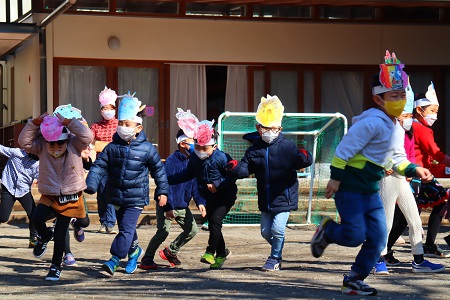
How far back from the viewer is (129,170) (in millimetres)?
9570

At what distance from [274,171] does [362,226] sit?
2.00 m

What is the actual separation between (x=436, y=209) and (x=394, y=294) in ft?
9.57

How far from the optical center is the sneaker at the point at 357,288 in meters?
8.07

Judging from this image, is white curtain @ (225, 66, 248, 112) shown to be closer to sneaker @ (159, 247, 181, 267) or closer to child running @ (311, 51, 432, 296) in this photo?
sneaker @ (159, 247, 181, 267)

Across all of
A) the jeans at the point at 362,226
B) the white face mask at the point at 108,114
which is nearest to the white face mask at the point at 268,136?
the jeans at the point at 362,226

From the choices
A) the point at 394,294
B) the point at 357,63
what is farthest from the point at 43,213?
the point at 357,63

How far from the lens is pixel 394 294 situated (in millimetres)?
8281

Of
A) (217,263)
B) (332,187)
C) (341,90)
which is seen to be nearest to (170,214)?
(217,263)

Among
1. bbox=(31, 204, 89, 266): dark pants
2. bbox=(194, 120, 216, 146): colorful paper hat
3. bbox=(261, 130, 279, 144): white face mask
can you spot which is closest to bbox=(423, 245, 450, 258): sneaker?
bbox=(261, 130, 279, 144): white face mask

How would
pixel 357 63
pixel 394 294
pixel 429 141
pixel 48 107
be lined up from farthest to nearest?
pixel 357 63, pixel 48 107, pixel 429 141, pixel 394 294

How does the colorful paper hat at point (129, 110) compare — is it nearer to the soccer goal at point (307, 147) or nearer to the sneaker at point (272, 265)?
the sneaker at point (272, 265)

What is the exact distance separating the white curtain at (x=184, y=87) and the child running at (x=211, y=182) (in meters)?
9.94

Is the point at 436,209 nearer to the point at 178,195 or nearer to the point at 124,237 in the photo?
the point at 178,195

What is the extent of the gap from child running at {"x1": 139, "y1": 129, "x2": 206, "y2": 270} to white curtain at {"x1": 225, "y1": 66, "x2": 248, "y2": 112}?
9910 millimetres
